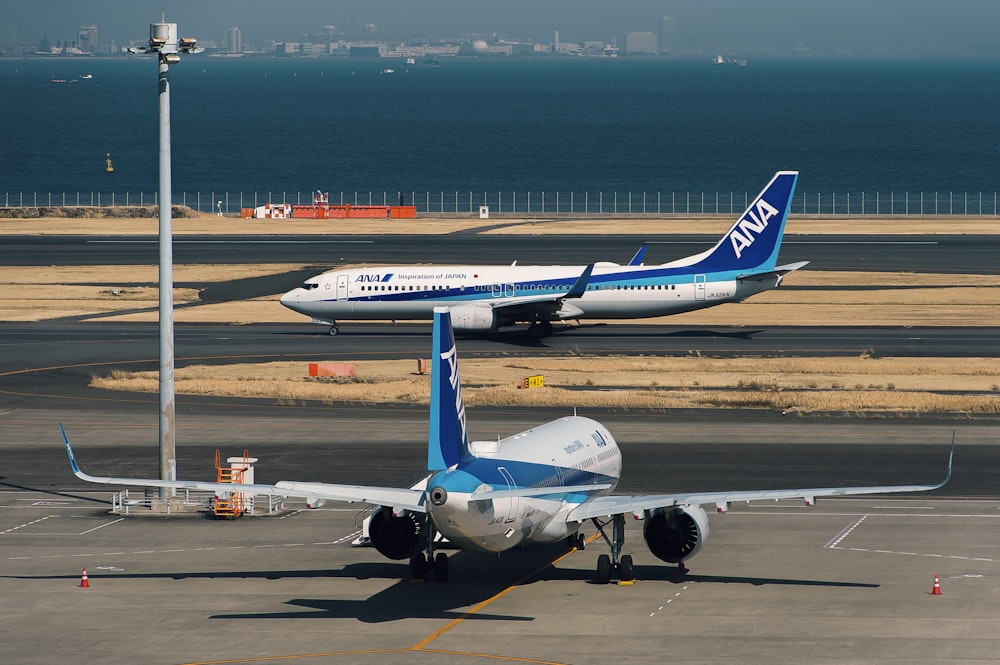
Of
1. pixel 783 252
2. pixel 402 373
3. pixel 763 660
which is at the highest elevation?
pixel 783 252

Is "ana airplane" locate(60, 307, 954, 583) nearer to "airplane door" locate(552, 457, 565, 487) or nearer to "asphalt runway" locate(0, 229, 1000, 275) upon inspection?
"airplane door" locate(552, 457, 565, 487)

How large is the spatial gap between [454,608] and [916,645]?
38.1 ft

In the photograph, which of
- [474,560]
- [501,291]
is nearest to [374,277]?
[501,291]

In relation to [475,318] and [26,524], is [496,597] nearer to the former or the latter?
[26,524]

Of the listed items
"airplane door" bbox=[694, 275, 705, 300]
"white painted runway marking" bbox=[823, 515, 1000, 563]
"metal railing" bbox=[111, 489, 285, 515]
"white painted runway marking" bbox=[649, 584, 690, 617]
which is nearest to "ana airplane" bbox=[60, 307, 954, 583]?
"white painted runway marking" bbox=[649, 584, 690, 617]

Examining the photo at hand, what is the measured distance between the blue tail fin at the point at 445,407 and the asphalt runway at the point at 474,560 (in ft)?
13.9

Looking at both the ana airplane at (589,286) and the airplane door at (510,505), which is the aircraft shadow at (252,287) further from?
the airplane door at (510,505)

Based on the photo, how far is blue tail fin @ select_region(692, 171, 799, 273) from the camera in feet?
316

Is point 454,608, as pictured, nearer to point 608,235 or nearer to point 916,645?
point 916,645

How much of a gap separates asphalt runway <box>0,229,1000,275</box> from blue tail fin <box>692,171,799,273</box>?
28524 mm

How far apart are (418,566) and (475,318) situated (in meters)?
54.2

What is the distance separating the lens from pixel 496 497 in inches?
1403

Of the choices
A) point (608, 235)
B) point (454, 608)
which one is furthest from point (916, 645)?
point (608, 235)

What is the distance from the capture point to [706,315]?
107 metres
